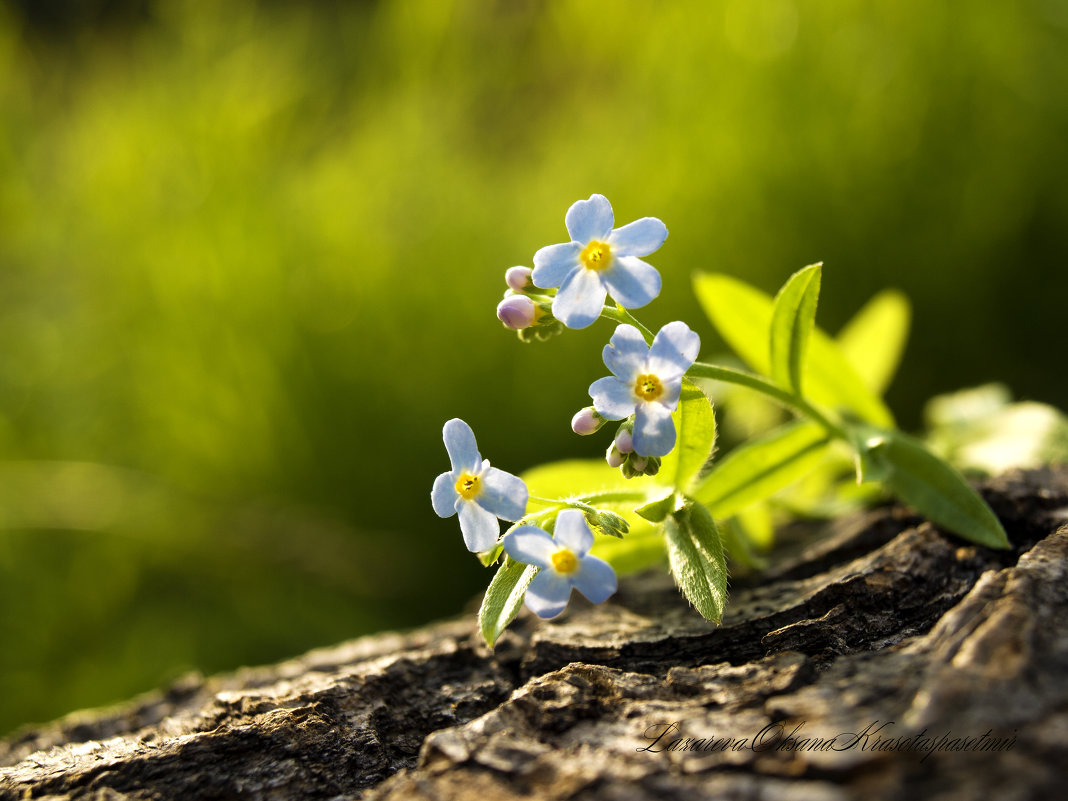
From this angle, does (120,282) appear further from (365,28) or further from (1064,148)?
(1064,148)

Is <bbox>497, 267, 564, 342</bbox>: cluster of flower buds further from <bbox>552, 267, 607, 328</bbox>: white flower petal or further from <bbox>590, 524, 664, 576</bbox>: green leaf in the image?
<bbox>590, 524, 664, 576</bbox>: green leaf

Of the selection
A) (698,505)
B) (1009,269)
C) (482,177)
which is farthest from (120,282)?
(1009,269)

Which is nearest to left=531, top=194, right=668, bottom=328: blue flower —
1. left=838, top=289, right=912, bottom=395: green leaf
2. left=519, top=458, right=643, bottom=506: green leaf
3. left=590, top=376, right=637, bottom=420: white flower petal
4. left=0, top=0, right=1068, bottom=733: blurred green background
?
left=590, top=376, right=637, bottom=420: white flower petal

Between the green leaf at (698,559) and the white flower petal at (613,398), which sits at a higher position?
the white flower petal at (613,398)

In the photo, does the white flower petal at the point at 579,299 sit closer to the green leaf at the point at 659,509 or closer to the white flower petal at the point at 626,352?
the white flower petal at the point at 626,352

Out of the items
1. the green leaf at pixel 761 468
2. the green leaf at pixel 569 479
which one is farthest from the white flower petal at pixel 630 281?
the green leaf at pixel 569 479

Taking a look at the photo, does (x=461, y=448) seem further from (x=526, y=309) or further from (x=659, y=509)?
(x=659, y=509)

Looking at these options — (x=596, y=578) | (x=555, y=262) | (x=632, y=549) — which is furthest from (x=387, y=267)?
(x=596, y=578)

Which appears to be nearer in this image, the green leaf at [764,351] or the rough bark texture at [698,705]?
the rough bark texture at [698,705]
